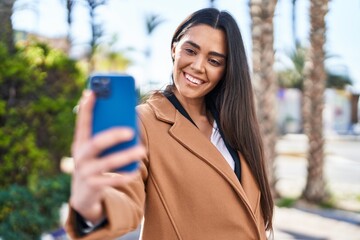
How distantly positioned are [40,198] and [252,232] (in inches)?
177

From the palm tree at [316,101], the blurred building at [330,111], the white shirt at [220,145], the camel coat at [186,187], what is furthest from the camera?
the blurred building at [330,111]

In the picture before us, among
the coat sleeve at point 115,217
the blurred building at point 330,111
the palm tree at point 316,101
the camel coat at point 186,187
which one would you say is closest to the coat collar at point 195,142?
the camel coat at point 186,187

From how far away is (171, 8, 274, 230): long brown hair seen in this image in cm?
200

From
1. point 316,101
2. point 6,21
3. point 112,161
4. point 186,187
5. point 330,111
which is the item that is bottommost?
point 330,111

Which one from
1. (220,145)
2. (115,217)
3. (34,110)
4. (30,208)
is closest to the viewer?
(115,217)

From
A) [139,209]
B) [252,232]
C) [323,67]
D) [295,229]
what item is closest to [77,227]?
[139,209]

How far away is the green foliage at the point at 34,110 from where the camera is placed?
20.1 ft

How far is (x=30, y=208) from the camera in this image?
Answer: 18.7 ft

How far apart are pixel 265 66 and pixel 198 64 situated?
723 centimetres

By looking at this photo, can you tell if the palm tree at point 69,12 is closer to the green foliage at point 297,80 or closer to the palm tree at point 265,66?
the palm tree at point 265,66

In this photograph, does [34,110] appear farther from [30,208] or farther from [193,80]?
[193,80]

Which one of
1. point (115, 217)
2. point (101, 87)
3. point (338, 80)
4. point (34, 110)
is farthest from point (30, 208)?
point (338, 80)

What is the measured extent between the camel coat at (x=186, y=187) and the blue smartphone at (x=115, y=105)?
0.69 meters

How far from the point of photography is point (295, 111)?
134ft
